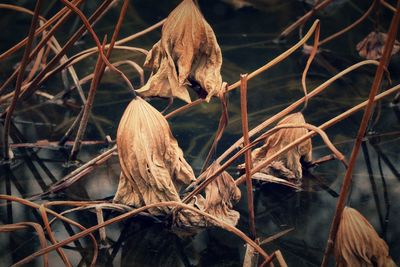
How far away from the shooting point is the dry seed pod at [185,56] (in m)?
0.99

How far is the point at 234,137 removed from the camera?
1296mm

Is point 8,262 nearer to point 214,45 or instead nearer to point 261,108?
point 214,45

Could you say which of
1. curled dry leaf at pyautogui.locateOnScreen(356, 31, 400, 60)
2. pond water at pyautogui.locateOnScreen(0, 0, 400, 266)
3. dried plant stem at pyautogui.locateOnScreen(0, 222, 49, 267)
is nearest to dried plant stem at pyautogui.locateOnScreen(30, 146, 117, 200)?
pond water at pyautogui.locateOnScreen(0, 0, 400, 266)

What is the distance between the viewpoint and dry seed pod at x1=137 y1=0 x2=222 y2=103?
99 cm

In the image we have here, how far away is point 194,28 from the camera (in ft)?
3.26

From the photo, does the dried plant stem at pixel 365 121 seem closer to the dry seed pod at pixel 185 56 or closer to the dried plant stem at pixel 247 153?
the dried plant stem at pixel 247 153

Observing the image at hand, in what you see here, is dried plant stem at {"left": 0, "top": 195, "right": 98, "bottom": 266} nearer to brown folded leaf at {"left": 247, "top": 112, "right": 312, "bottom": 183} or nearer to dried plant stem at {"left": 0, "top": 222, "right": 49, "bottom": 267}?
dried plant stem at {"left": 0, "top": 222, "right": 49, "bottom": 267}

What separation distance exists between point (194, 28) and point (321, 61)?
0.71 meters

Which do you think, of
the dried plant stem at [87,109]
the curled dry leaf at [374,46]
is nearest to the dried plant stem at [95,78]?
the dried plant stem at [87,109]

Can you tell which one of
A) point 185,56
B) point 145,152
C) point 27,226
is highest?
point 185,56

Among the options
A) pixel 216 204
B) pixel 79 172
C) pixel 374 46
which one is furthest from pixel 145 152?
pixel 374 46

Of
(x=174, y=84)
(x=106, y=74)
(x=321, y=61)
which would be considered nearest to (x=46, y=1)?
(x=106, y=74)

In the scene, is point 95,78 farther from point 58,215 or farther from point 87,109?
point 58,215

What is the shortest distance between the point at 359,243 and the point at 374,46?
2.91 ft
